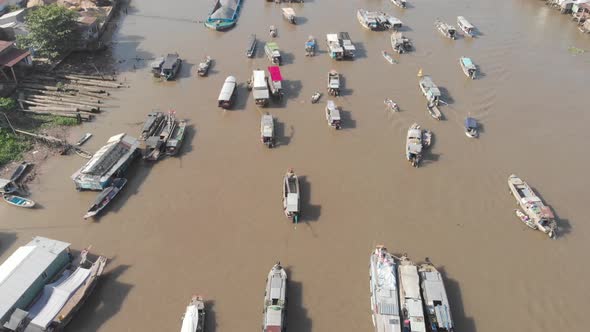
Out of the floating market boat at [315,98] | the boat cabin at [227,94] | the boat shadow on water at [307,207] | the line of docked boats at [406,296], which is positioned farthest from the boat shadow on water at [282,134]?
the line of docked boats at [406,296]

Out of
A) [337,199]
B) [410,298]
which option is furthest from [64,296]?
[410,298]

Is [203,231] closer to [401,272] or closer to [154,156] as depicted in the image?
[154,156]

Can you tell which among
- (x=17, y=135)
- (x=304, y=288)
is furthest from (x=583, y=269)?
(x=17, y=135)

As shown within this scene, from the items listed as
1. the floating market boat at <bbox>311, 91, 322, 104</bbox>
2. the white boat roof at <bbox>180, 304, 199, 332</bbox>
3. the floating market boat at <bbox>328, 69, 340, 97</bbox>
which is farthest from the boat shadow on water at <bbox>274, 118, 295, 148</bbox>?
the white boat roof at <bbox>180, 304, 199, 332</bbox>

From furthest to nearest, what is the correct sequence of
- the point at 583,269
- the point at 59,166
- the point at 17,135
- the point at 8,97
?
the point at 8,97 → the point at 17,135 → the point at 59,166 → the point at 583,269

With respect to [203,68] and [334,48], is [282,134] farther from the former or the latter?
A: [334,48]

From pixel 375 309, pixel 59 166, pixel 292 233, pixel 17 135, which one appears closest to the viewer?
pixel 375 309
